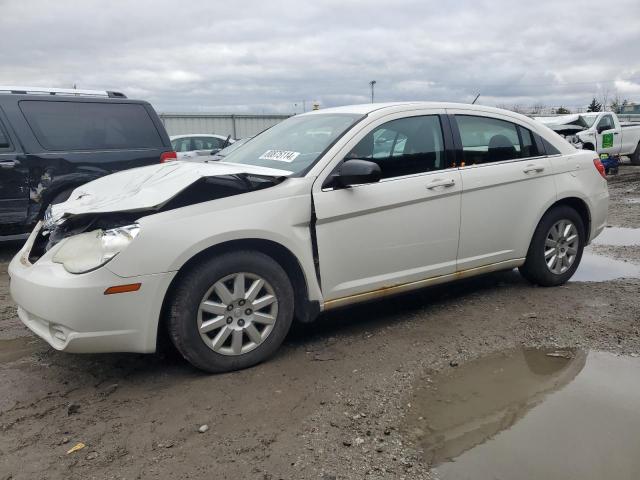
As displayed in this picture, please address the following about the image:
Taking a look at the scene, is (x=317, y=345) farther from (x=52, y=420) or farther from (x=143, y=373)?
(x=52, y=420)

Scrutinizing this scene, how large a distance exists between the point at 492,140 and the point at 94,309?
3.40 meters

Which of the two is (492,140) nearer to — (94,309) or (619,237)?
(94,309)

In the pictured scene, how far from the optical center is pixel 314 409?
3123 mm

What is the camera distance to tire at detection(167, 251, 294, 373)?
11.0ft

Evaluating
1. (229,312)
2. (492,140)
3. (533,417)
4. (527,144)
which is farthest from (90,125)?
(533,417)

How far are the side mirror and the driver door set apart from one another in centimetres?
13

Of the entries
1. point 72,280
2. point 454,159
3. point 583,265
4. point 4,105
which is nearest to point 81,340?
point 72,280

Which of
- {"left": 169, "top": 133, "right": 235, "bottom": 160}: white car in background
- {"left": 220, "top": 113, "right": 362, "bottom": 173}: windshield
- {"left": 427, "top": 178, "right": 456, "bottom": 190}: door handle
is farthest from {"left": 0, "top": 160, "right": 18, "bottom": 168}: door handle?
{"left": 169, "top": 133, "right": 235, "bottom": 160}: white car in background

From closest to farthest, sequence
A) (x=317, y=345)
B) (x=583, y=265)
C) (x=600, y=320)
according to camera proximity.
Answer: (x=317, y=345), (x=600, y=320), (x=583, y=265)

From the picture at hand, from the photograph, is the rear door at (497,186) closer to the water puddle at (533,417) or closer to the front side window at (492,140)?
the front side window at (492,140)

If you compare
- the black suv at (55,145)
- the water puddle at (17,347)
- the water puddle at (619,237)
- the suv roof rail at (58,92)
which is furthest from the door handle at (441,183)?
the suv roof rail at (58,92)

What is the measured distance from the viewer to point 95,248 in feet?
10.7

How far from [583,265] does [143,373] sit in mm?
4812

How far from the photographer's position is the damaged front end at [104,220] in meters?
3.22
